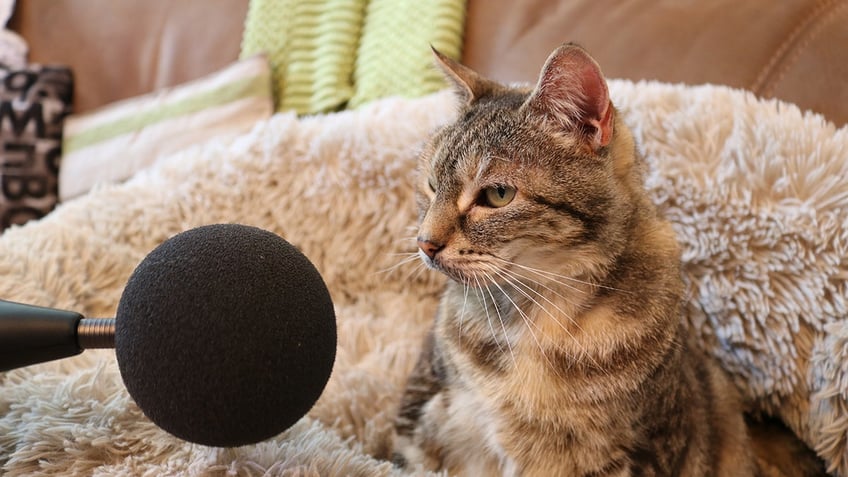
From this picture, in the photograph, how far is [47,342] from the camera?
616 mm

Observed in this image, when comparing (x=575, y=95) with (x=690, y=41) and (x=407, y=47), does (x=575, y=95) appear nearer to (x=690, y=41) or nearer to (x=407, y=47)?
(x=690, y=41)

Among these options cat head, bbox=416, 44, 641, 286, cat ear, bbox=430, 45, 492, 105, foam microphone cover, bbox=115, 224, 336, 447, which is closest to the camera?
foam microphone cover, bbox=115, 224, 336, 447

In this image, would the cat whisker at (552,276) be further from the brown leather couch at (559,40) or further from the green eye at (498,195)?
the brown leather couch at (559,40)

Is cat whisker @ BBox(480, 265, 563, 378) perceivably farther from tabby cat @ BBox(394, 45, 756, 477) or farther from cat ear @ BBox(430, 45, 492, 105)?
cat ear @ BBox(430, 45, 492, 105)

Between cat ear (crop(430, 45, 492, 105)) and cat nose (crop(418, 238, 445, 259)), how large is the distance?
217mm

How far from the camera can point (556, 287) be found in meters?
0.73

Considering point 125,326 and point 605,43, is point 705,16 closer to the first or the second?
point 605,43

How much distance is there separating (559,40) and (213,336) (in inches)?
34.0

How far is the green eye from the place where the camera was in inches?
27.1

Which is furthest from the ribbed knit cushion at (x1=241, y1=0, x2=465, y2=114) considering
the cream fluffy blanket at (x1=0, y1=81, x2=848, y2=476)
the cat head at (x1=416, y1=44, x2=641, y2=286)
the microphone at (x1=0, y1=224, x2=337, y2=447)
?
the microphone at (x1=0, y1=224, x2=337, y2=447)

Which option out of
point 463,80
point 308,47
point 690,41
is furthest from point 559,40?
point 308,47

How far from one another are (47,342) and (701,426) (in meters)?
0.75

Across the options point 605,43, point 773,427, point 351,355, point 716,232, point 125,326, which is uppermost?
point 605,43

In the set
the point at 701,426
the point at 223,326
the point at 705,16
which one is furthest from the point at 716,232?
the point at 223,326
